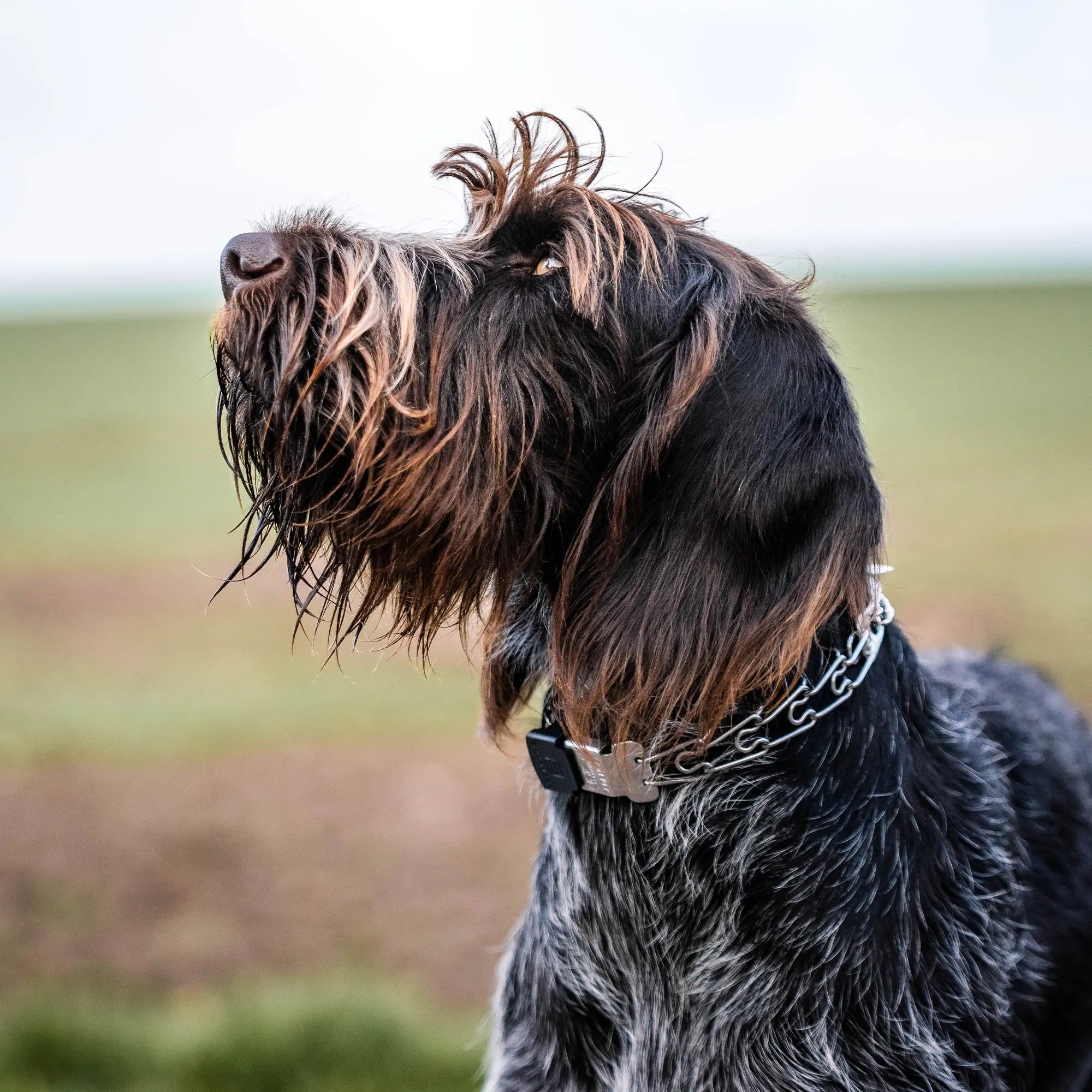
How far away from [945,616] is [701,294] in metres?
7.37

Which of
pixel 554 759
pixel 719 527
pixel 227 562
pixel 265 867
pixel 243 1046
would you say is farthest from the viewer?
pixel 227 562

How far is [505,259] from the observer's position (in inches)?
90.8

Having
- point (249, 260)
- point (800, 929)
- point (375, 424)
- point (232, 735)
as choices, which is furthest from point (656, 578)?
point (232, 735)

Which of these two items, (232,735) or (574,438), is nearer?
(574,438)

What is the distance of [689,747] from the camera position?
214 cm

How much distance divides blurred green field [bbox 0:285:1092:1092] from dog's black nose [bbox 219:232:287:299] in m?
0.27

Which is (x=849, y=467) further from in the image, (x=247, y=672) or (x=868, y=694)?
(x=247, y=672)

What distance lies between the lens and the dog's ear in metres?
2.04

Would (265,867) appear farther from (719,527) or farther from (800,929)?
(719,527)

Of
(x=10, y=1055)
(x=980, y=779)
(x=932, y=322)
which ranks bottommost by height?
(x=10, y=1055)

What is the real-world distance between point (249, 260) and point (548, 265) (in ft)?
1.85

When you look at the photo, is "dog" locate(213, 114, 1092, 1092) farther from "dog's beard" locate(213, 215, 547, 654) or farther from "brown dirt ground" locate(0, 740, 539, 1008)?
"brown dirt ground" locate(0, 740, 539, 1008)

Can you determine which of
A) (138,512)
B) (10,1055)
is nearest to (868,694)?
(10,1055)

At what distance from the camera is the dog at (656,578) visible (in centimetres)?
208
